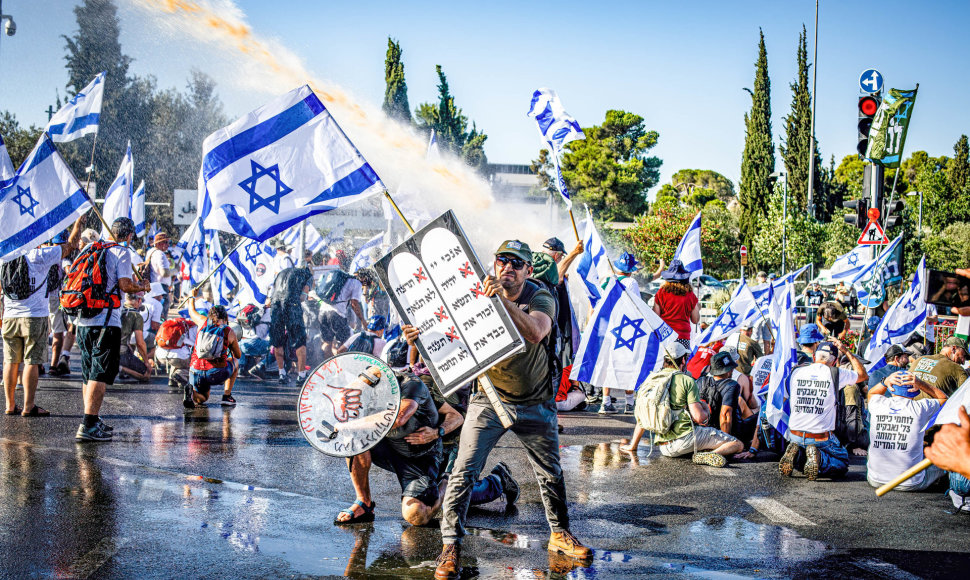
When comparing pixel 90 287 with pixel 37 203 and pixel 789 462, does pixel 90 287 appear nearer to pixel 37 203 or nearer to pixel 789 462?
pixel 37 203

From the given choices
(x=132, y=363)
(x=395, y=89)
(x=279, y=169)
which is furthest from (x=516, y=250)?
(x=395, y=89)

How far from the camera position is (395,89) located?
42.0 metres

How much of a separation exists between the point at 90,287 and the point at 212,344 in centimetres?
276

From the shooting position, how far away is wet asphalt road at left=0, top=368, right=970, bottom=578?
4.85 m

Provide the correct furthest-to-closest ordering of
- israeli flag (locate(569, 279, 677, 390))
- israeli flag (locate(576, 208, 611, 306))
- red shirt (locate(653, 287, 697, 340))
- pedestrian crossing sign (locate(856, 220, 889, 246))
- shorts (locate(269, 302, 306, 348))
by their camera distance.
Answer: shorts (locate(269, 302, 306, 348)) < pedestrian crossing sign (locate(856, 220, 889, 246)) < red shirt (locate(653, 287, 697, 340)) < israeli flag (locate(576, 208, 611, 306)) < israeli flag (locate(569, 279, 677, 390))

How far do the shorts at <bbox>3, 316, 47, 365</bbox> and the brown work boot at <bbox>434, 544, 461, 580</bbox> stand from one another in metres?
5.93

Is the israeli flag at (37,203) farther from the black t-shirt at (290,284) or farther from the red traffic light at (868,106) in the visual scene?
the red traffic light at (868,106)

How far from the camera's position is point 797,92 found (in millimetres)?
43750

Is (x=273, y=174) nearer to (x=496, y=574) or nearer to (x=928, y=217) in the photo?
(x=496, y=574)

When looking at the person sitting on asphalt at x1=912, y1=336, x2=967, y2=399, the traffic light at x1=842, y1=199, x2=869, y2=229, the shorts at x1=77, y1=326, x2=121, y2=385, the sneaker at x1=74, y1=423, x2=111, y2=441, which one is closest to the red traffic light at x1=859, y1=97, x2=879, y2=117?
the traffic light at x1=842, y1=199, x2=869, y2=229

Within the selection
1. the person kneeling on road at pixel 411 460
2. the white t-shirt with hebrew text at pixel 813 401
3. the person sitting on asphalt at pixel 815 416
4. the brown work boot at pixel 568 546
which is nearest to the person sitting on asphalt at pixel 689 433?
the person sitting on asphalt at pixel 815 416

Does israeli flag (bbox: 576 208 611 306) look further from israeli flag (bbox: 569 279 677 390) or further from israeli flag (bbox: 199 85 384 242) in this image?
israeli flag (bbox: 199 85 384 242)

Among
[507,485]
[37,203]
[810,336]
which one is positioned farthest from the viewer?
[37,203]

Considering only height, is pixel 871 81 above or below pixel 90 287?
above
